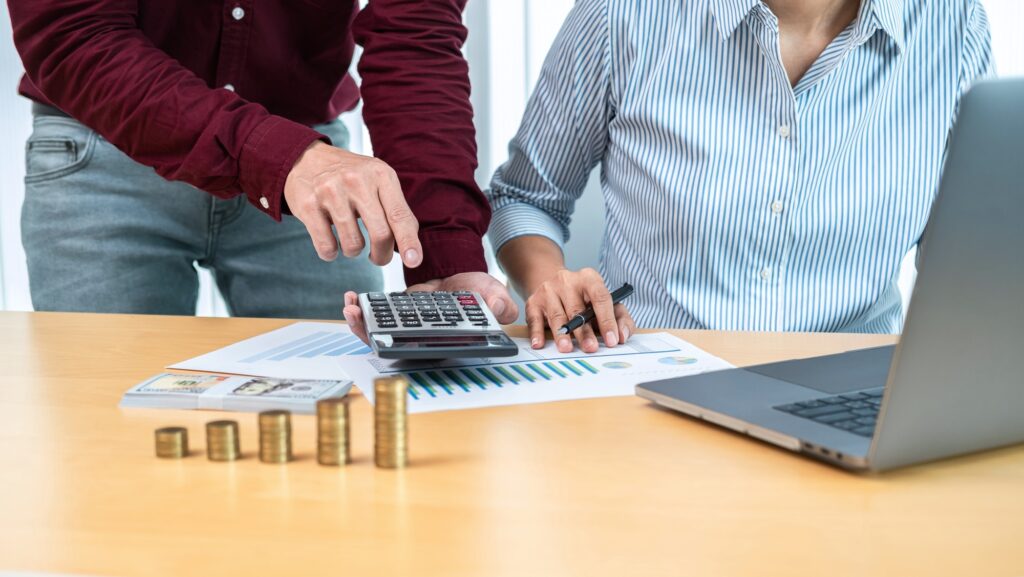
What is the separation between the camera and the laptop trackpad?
0.77 m

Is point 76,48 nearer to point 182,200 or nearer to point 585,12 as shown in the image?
point 182,200

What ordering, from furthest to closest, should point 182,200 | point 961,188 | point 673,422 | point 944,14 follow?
point 182,200, point 944,14, point 673,422, point 961,188

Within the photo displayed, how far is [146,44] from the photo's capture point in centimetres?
115

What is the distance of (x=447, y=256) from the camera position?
1149mm

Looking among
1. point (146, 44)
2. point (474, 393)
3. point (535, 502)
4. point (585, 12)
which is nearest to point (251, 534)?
point (535, 502)

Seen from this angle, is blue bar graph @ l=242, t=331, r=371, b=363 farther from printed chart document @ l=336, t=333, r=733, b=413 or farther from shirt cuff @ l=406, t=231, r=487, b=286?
shirt cuff @ l=406, t=231, r=487, b=286

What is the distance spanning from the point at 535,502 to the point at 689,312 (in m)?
0.73

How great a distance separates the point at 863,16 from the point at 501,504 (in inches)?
34.9

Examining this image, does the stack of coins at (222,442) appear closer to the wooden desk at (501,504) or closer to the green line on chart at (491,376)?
the wooden desk at (501,504)

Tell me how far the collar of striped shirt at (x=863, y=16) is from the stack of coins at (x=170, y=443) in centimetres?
87

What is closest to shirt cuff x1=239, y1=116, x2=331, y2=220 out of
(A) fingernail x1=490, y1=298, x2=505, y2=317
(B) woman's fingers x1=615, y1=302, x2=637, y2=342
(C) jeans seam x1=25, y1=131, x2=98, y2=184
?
(A) fingernail x1=490, y1=298, x2=505, y2=317

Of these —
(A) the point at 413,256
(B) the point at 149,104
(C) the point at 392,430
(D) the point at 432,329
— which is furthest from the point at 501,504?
(B) the point at 149,104

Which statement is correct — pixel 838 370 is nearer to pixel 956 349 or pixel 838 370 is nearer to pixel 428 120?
pixel 956 349

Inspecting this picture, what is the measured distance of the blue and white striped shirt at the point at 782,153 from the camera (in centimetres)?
124
